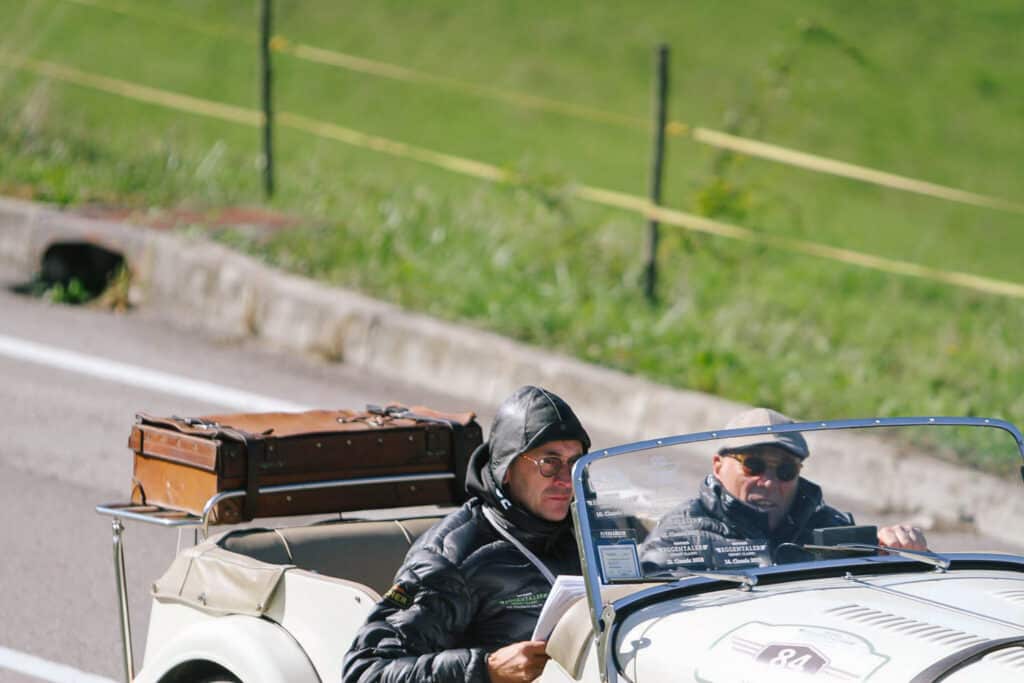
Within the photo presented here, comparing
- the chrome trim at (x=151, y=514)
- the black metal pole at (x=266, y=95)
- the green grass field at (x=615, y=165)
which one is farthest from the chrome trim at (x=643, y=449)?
the black metal pole at (x=266, y=95)

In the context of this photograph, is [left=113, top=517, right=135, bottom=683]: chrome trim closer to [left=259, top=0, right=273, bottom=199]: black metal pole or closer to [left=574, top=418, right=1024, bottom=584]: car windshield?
[left=574, top=418, right=1024, bottom=584]: car windshield

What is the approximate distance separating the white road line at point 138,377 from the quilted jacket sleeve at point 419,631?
165 inches

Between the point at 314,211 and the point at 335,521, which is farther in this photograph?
the point at 314,211

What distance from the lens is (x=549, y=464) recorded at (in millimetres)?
3852

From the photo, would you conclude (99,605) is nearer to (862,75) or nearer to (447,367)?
(447,367)

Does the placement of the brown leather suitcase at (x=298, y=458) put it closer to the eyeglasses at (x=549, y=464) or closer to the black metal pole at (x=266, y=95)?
the eyeglasses at (x=549, y=464)

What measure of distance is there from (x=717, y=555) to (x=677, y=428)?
14.8 ft

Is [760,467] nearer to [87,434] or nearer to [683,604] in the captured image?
[683,604]

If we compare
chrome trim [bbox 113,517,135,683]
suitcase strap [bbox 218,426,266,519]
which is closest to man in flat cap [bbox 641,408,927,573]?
suitcase strap [bbox 218,426,266,519]

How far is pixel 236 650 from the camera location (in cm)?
398

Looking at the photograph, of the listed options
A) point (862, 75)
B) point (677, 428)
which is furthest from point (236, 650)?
point (862, 75)

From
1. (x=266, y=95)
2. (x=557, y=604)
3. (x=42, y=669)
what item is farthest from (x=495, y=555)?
(x=266, y=95)

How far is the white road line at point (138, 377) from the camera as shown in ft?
26.3

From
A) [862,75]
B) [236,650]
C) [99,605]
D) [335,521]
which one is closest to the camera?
[236,650]
